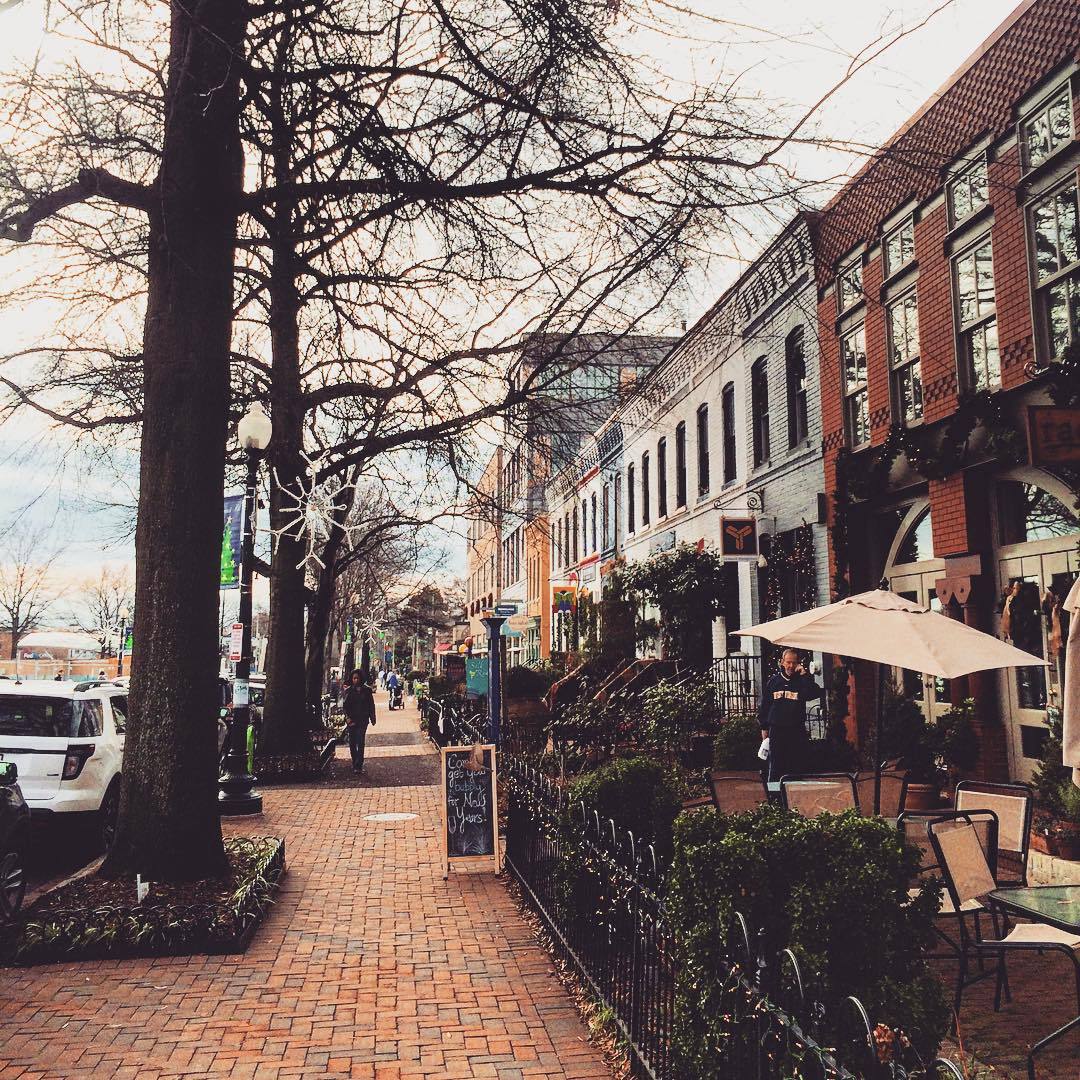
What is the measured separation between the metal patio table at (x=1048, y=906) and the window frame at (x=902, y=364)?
810cm

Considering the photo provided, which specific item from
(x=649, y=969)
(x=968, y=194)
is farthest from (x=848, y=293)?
(x=649, y=969)

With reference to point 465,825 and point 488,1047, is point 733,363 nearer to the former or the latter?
point 465,825

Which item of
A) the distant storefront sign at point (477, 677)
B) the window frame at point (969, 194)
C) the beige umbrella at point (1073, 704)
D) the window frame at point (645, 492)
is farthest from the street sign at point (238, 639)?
the window frame at point (645, 492)

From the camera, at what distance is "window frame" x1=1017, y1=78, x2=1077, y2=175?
9297mm

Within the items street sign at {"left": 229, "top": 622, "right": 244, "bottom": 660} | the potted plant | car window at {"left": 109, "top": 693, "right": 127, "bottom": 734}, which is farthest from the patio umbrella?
street sign at {"left": 229, "top": 622, "right": 244, "bottom": 660}

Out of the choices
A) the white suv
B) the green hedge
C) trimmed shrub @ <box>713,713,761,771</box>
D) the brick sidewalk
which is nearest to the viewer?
the green hedge

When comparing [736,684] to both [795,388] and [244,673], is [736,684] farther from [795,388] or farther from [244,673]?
[244,673]

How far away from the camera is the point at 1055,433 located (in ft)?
27.1

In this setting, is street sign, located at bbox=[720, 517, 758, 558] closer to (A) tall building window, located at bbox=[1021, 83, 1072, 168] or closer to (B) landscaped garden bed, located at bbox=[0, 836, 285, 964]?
(A) tall building window, located at bbox=[1021, 83, 1072, 168]

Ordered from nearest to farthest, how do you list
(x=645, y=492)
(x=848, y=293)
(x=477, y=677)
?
(x=848, y=293), (x=477, y=677), (x=645, y=492)

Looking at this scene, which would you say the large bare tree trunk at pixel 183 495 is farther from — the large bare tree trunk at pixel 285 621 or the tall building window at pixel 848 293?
the large bare tree trunk at pixel 285 621

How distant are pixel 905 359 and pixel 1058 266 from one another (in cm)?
308

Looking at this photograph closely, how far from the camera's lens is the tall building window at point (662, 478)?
2450 cm

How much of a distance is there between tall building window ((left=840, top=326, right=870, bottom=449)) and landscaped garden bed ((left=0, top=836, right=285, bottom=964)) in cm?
1005
